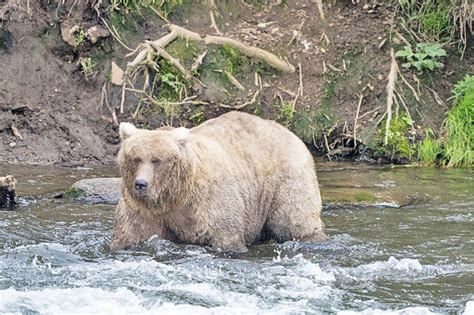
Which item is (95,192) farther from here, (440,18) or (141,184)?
(440,18)

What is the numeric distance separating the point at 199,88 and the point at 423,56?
2789 millimetres

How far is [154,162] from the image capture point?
8.06 m

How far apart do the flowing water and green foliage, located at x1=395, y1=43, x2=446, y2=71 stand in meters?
3.36

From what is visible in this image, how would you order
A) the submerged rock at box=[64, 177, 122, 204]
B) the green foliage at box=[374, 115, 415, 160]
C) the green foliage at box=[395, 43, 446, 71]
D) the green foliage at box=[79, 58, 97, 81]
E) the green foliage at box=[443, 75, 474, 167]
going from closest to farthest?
1. the submerged rock at box=[64, 177, 122, 204]
2. the green foliage at box=[443, 75, 474, 167]
3. the green foliage at box=[374, 115, 415, 160]
4. the green foliage at box=[79, 58, 97, 81]
5. the green foliage at box=[395, 43, 446, 71]

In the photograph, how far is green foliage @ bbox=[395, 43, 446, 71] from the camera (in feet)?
45.4

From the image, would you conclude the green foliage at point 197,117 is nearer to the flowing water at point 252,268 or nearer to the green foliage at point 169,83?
the green foliage at point 169,83

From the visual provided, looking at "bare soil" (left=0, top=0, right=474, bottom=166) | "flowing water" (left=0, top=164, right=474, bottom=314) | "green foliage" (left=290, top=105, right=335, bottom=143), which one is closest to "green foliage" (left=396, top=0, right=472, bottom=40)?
"bare soil" (left=0, top=0, right=474, bottom=166)

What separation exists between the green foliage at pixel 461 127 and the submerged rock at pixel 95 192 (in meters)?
4.20

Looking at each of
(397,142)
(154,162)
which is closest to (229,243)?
(154,162)

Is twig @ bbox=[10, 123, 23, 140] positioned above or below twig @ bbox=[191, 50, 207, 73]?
below

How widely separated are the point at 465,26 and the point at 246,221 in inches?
248

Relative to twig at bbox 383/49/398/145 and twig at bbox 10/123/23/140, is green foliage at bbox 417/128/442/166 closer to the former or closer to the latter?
twig at bbox 383/49/398/145

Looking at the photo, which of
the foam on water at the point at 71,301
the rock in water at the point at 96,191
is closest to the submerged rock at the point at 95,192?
the rock in water at the point at 96,191

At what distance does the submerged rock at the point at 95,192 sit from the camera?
1068 cm
